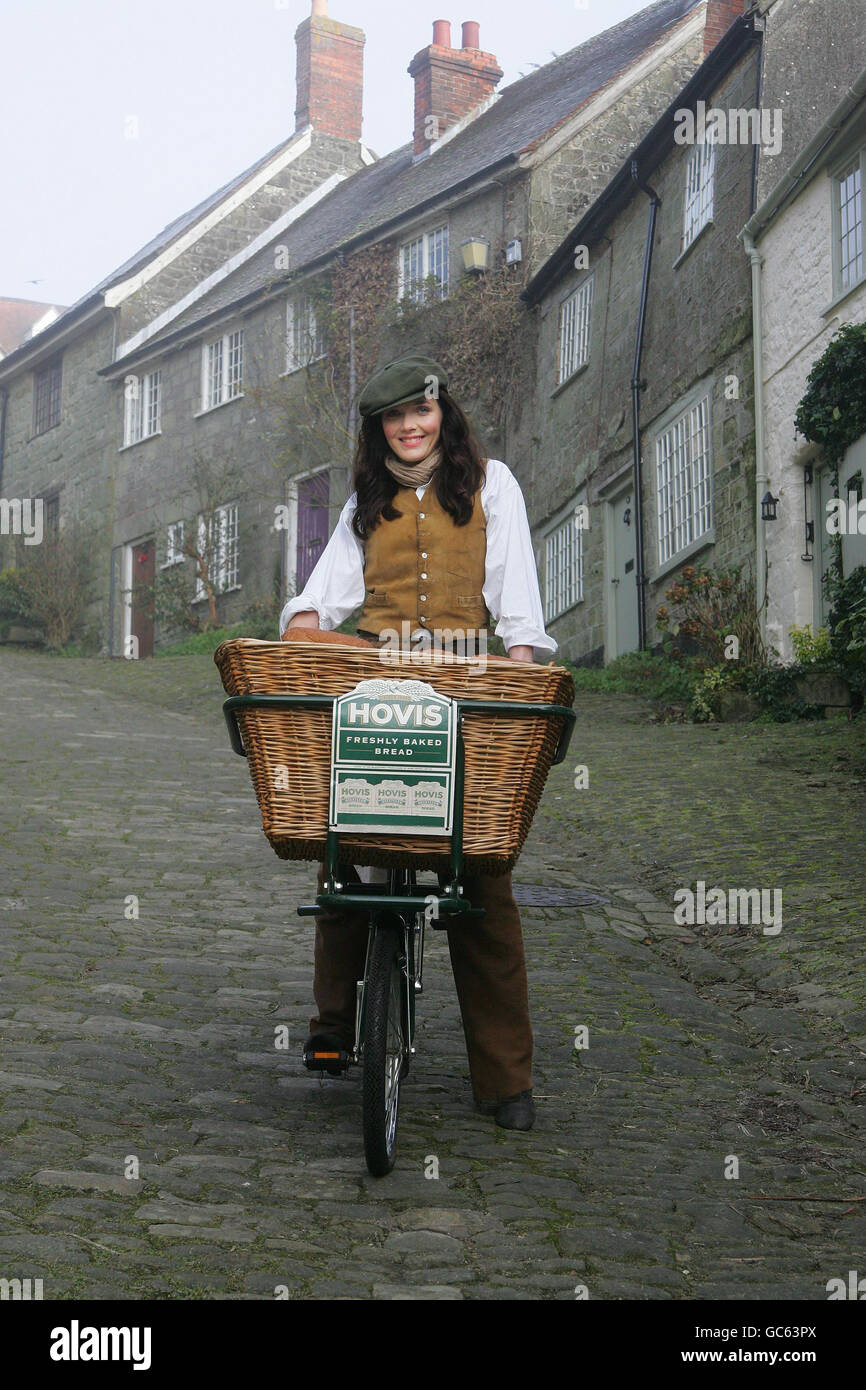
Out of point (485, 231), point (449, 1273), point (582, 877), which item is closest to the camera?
point (449, 1273)

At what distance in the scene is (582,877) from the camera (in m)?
8.20

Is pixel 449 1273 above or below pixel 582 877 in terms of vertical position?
below

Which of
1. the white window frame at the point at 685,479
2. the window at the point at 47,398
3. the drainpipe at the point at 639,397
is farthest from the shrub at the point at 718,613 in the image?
the window at the point at 47,398

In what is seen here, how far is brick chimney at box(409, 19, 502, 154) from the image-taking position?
25.0 metres

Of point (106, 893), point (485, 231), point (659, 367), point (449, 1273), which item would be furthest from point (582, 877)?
point (485, 231)

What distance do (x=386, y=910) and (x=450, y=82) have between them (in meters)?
23.9

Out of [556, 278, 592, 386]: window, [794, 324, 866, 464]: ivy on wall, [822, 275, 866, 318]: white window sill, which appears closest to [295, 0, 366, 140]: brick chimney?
[556, 278, 592, 386]: window

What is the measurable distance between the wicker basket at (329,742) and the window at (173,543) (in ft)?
71.9

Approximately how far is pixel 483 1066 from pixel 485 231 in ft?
61.6

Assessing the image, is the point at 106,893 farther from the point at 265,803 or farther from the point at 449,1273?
the point at 449,1273

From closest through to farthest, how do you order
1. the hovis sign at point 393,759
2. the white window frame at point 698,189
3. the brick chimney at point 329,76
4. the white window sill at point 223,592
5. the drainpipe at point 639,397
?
the hovis sign at point 393,759
the white window frame at point 698,189
the drainpipe at point 639,397
the white window sill at point 223,592
the brick chimney at point 329,76

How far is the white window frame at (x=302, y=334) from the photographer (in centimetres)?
2344

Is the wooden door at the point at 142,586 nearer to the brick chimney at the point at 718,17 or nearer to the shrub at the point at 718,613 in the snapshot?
the brick chimney at the point at 718,17
